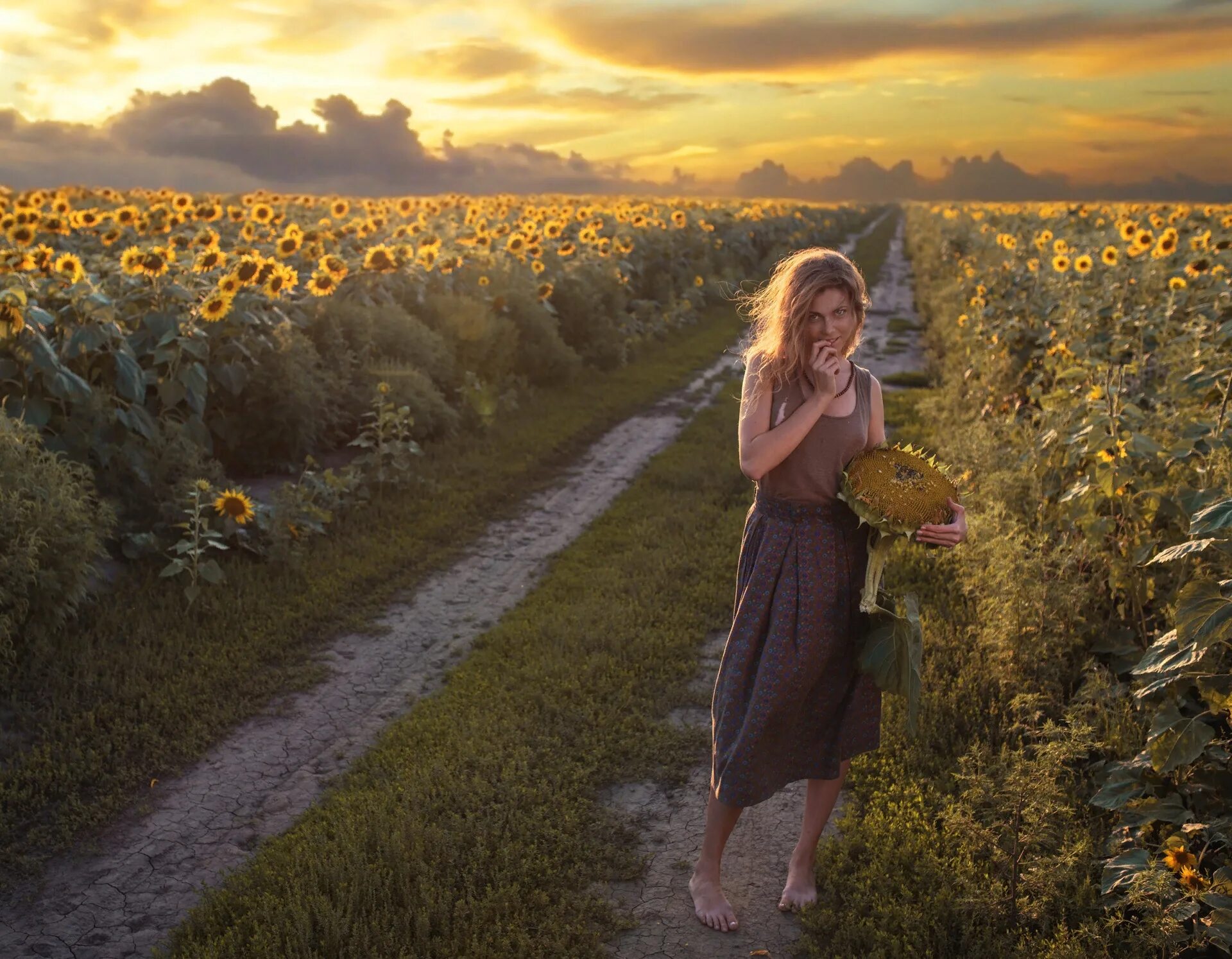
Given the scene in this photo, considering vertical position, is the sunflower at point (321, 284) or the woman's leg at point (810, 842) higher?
the sunflower at point (321, 284)

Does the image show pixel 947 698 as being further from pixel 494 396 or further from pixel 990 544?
pixel 494 396

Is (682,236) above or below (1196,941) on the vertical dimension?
above

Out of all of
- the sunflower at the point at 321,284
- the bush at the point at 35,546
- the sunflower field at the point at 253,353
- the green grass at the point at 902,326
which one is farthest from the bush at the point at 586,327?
the bush at the point at 35,546

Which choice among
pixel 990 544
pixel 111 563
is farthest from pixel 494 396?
pixel 990 544

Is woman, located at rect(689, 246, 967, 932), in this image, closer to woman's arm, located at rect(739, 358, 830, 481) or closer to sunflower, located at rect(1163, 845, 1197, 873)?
woman's arm, located at rect(739, 358, 830, 481)

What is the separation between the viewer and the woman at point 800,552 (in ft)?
10.2

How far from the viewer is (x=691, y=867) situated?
3867 millimetres

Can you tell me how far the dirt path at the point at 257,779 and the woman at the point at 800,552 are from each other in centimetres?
203

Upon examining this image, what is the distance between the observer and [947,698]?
15.9 ft

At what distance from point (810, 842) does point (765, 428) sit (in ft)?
5.07

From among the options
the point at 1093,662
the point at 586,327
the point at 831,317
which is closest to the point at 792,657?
the point at 831,317

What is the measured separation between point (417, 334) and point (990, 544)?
6.49 m

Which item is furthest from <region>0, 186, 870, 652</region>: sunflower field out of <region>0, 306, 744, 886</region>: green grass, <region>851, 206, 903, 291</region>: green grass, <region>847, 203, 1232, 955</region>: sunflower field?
<region>851, 206, 903, 291</region>: green grass

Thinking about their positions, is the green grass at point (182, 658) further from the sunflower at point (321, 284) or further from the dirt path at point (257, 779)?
the sunflower at point (321, 284)
